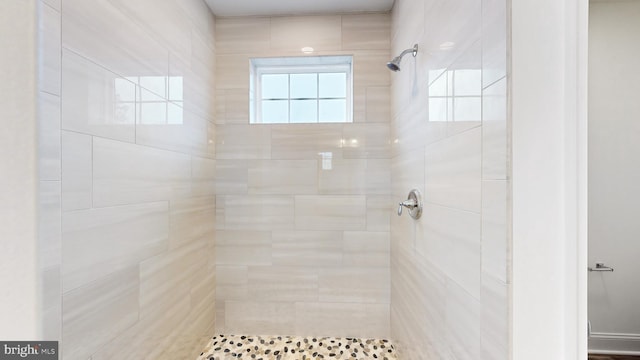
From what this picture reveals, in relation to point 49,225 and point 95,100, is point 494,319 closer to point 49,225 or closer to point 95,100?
point 49,225

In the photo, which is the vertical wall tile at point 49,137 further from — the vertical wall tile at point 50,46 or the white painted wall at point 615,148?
the white painted wall at point 615,148

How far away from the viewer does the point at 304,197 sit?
2.11m

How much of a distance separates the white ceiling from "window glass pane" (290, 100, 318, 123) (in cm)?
60

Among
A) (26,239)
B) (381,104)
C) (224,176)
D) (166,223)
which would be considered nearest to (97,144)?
(26,239)

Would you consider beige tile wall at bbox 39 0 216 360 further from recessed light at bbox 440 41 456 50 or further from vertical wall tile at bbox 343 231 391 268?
recessed light at bbox 440 41 456 50

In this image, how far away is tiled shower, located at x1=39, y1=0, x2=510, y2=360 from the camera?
850 mm

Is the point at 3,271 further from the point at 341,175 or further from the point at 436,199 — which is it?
the point at 341,175

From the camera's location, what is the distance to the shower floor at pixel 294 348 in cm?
189

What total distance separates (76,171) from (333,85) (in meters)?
1.72

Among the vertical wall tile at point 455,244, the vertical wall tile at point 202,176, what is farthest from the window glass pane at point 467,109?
the vertical wall tile at point 202,176

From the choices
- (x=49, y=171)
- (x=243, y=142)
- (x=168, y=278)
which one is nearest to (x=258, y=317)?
(x=168, y=278)

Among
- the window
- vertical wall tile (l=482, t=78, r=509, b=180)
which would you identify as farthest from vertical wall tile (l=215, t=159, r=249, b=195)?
vertical wall tile (l=482, t=78, r=509, b=180)

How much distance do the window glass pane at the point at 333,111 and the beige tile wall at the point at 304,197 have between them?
0.49ft

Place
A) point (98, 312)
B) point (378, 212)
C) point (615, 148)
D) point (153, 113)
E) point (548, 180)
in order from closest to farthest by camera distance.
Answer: point (548, 180) < point (98, 312) < point (153, 113) < point (615, 148) < point (378, 212)
